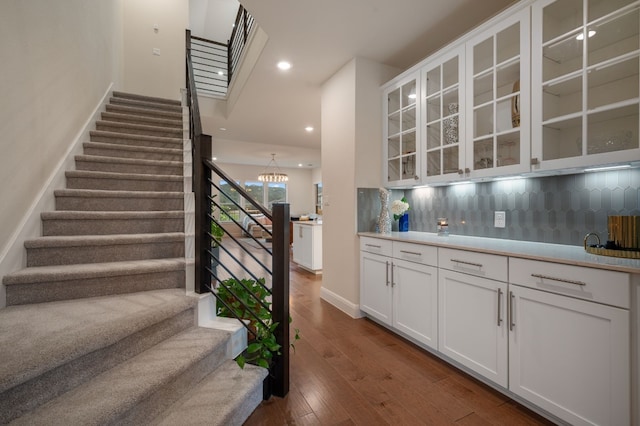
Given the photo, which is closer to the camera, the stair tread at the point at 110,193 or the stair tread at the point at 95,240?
the stair tread at the point at 95,240

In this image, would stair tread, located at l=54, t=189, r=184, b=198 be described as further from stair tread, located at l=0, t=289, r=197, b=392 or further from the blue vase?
the blue vase

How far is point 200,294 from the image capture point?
1.76 meters

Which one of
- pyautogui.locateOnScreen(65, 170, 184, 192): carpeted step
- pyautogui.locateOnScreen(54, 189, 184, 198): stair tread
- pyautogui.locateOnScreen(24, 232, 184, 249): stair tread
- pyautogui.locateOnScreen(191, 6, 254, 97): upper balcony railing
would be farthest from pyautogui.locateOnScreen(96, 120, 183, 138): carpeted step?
pyautogui.locateOnScreen(24, 232, 184, 249): stair tread

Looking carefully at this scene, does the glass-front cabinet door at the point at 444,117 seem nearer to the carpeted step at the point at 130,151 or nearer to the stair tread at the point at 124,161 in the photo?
the stair tread at the point at 124,161

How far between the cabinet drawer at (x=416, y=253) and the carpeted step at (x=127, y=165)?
2.22m

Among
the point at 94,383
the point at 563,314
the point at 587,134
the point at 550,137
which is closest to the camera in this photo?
the point at 94,383

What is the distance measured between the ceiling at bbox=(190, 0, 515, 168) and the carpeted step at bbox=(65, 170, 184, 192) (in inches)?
64.9

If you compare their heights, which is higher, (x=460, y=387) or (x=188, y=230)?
(x=188, y=230)

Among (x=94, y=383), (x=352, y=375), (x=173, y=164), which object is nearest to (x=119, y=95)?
(x=173, y=164)

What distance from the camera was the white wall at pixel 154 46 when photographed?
5.01 metres

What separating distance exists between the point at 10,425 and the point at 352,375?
1652mm

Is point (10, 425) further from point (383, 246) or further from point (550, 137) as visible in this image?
point (550, 137)

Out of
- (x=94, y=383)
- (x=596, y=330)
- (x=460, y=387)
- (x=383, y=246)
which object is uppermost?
(x=383, y=246)

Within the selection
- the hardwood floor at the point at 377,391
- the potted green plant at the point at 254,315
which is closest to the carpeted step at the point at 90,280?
the potted green plant at the point at 254,315
